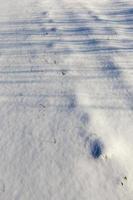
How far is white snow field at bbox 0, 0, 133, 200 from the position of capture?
100 inches

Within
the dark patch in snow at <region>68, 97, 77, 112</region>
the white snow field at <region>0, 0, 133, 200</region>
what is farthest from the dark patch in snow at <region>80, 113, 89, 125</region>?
the dark patch in snow at <region>68, 97, 77, 112</region>

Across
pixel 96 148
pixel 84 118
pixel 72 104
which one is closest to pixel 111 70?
pixel 72 104

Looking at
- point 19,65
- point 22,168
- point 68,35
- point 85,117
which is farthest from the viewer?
point 68,35

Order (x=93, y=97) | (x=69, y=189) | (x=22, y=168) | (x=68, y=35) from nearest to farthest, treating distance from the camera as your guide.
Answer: (x=69, y=189) < (x=22, y=168) < (x=93, y=97) < (x=68, y=35)

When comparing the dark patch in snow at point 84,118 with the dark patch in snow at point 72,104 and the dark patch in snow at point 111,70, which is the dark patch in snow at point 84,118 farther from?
the dark patch in snow at point 111,70

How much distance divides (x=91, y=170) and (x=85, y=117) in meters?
0.58

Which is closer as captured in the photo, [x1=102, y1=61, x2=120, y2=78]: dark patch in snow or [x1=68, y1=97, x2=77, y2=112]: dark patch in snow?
[x1=68, y1=97, x2=77, y2=112]: dark patch in snow

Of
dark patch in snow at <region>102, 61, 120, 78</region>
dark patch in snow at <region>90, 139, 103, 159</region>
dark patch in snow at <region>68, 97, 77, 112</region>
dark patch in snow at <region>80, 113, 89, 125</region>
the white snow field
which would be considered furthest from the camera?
dark patch in snow at <region>102, 61, 120, 78</region>

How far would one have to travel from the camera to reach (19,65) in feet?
12.2

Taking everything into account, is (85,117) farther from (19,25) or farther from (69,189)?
(19,25)

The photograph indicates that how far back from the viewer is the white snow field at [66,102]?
2.54 m

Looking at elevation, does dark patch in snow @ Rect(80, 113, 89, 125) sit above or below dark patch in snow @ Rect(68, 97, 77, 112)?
below

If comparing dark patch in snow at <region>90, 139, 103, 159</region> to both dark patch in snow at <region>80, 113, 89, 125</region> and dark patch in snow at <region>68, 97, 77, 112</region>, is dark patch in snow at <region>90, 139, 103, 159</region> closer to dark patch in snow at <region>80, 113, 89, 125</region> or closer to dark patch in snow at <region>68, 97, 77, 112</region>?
dark patch in snow at <region>80, 113, 89, 125</region>

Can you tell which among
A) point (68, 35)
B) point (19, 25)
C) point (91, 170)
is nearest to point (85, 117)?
point (91, 170)
